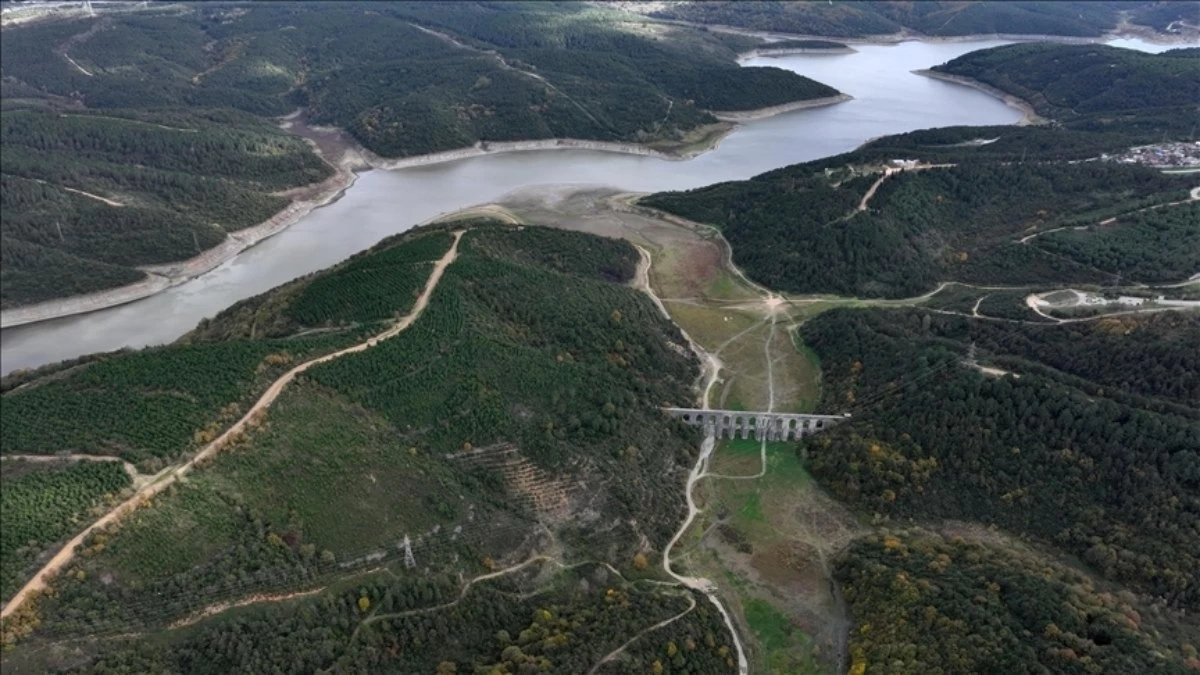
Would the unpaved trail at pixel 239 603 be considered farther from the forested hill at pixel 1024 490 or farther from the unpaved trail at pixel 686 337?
the unpaved trail at pixel 686 337

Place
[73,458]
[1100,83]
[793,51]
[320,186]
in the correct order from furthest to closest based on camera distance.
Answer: [793,51] → [1100,83] → [320,186] → [73,458]

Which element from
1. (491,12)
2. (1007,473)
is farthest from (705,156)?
(491,12)

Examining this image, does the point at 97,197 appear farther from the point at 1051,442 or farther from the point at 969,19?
the point at 969,19

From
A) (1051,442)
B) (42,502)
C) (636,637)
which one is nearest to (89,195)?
(42,502)

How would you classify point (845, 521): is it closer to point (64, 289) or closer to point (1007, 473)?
point (1007, 473)

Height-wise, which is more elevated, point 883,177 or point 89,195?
point 883,177

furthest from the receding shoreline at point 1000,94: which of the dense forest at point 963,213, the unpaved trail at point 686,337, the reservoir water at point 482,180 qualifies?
the unpaved trail at point 686,337
